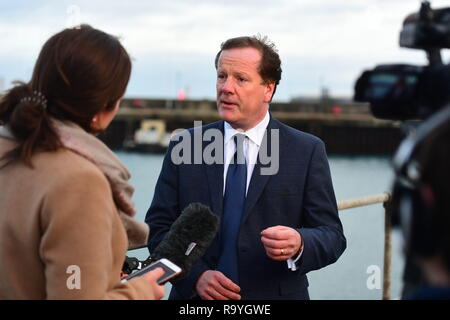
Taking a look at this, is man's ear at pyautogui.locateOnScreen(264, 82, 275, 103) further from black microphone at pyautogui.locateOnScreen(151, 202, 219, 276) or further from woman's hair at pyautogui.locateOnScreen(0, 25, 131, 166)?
woman's hair at pyautogui.locateOnScreen(0, 25, 131, 166)

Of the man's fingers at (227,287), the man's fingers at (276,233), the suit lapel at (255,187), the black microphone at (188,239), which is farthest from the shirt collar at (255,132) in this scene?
the black microphone at (188,239)

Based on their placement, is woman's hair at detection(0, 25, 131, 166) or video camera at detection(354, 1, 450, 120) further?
woman's hair at detection(0, 25, 131, 166)

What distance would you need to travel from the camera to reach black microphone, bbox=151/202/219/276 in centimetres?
245

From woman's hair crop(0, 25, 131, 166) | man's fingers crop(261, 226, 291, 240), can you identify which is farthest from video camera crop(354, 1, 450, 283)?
man's fingers crop(261, 226, 291, 240)

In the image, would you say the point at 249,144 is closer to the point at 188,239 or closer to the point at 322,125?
the point at 188,239

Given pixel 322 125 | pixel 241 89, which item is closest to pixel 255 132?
Answer: pixel 241 89

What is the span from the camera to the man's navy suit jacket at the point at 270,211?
320cm

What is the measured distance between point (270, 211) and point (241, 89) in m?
0.59

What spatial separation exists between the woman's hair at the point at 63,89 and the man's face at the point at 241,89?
1.27 metres

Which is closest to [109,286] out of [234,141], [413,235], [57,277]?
[57,277]

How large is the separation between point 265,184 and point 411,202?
6.10 feet

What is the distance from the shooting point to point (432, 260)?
1.41 metres

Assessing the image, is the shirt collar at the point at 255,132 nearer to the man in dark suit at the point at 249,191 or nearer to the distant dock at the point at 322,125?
the man in dark suit at the point at 249,191
